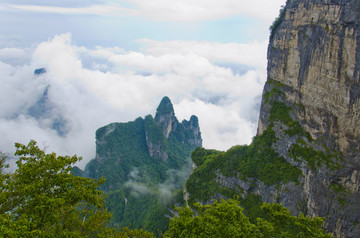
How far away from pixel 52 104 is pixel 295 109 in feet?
440

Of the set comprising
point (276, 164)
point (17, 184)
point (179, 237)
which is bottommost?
point (276, 164)

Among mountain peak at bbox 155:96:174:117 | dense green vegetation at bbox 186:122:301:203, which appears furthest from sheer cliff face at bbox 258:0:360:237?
mountain peak at bbox 155:96:174:117

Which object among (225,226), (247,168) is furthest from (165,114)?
(225,226)

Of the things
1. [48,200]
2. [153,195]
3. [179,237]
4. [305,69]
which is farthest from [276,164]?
[153,195]

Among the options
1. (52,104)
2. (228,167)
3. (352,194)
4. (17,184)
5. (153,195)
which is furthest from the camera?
(52,104)

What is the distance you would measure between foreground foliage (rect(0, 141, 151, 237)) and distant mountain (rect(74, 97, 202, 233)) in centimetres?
4827

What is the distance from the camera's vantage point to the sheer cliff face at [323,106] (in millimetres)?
24516

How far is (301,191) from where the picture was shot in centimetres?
2848

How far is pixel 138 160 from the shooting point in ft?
275

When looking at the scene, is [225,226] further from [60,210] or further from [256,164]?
[256,164]

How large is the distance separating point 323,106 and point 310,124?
2759mm

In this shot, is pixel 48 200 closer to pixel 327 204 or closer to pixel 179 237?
pixel 179 237

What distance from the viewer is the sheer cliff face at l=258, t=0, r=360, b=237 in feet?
80.4

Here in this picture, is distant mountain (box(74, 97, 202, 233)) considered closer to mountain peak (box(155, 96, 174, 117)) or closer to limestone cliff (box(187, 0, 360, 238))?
mountain peak (box(155, 96, 174, 117))
